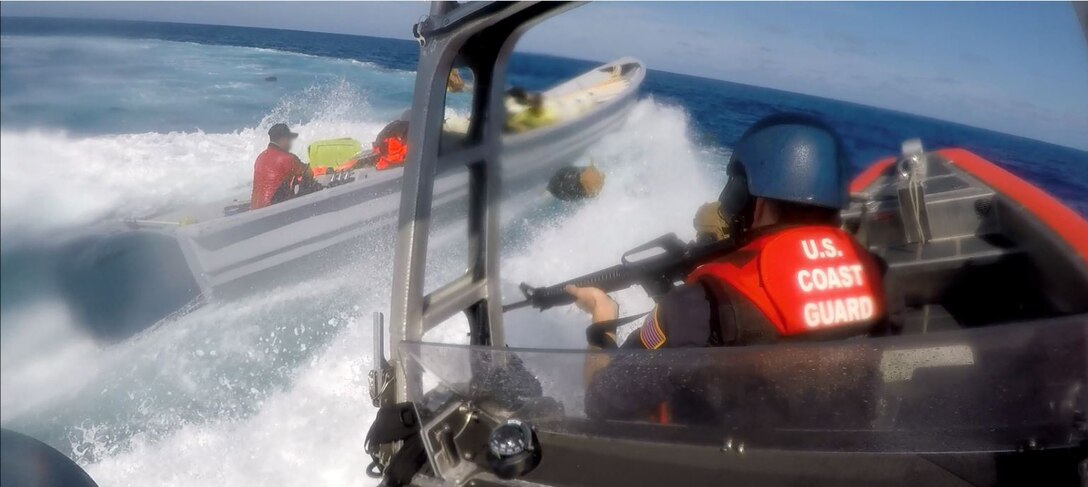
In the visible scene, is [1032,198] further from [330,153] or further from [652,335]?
[330,153]

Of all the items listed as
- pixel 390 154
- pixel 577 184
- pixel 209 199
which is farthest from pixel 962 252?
pixel 209 199

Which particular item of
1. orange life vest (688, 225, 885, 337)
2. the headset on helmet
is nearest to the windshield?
orange life vest (688, 225, 885, 337)

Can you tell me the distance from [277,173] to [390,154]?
3.86ft

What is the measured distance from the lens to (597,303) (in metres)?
2.31

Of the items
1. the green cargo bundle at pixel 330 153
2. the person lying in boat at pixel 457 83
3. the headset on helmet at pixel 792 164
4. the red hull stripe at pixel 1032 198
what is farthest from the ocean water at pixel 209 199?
the headset on helmet at pixel 792 164

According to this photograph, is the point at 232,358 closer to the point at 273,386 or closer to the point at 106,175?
the point at 273,386

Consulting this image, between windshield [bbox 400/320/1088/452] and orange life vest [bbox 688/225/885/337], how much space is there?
304mm

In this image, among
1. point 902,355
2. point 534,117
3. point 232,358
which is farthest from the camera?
point 232,358

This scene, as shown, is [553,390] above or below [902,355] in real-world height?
below

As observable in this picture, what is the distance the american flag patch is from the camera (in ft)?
5.48

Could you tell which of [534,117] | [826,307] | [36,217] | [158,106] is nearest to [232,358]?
[36,217]

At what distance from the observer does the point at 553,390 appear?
1.50m

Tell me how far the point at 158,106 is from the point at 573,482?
777cm

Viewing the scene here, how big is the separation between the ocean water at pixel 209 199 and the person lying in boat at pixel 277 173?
0.83m
